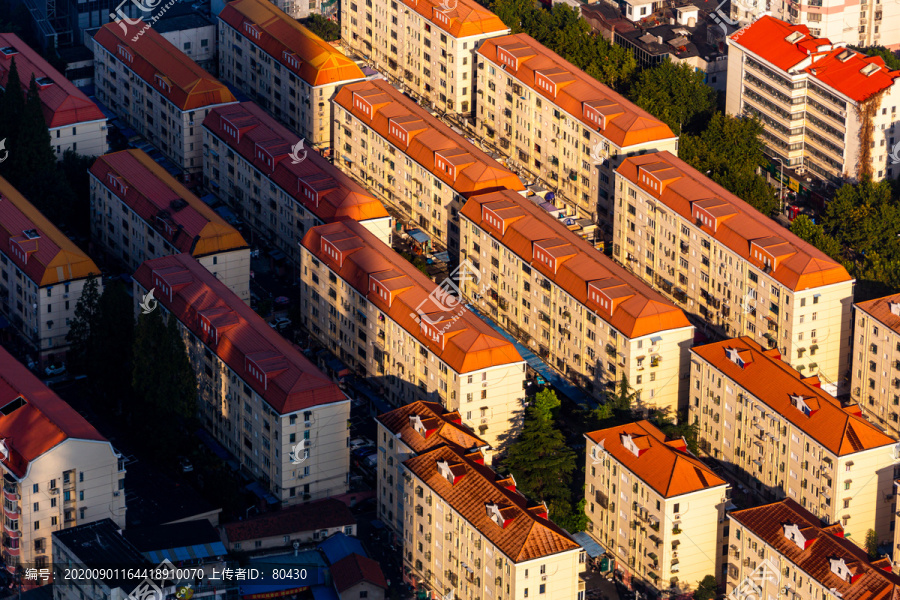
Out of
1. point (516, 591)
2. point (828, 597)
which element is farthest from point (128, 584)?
point (828, 597)

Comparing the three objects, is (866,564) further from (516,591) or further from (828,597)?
(516,591)

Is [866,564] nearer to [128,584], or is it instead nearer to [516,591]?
[516,591]

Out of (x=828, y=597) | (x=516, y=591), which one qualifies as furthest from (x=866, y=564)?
(x=516, y=591)

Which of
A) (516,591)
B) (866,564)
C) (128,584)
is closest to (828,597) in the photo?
(866,564)

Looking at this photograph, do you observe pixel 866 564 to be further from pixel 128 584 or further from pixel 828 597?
pixel 128 584
